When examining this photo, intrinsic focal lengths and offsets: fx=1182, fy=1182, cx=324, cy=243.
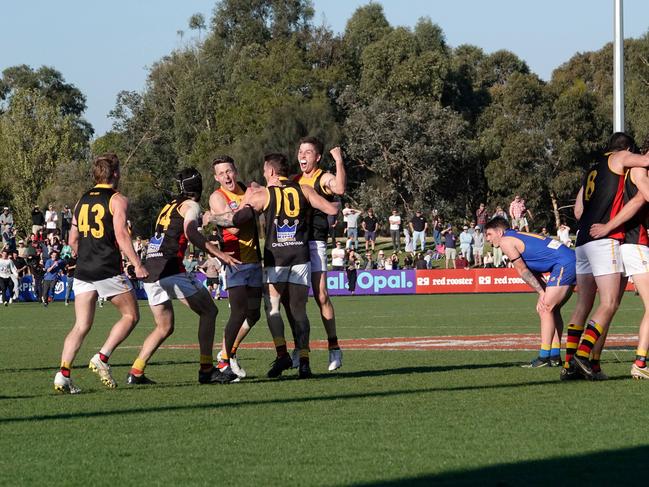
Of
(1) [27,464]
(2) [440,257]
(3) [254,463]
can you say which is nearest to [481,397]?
(3) [254,463]

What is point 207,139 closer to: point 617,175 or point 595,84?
point 595,84

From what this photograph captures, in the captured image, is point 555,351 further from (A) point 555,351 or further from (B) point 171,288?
(B) point 171,288

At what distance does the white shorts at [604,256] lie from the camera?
1051 centimetres

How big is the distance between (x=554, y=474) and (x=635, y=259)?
4.80m

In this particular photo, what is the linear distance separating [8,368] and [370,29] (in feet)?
238

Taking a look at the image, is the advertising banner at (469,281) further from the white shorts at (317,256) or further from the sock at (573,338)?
the sock at (573,338)

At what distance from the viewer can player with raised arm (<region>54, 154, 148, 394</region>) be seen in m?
10.5

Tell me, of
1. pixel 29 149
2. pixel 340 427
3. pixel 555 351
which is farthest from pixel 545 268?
pixel 29 149

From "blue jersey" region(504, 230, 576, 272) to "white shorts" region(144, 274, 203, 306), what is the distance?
12.4ft

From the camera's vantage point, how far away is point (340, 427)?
7.97 meters

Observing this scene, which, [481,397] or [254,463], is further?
[481,397]

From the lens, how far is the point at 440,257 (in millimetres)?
51094

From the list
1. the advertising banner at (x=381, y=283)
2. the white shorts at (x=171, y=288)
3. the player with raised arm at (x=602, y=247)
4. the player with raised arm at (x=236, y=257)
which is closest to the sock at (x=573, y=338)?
Result: the player with raised arm at (x=602, y=247)

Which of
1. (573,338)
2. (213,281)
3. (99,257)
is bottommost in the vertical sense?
(213,281)
